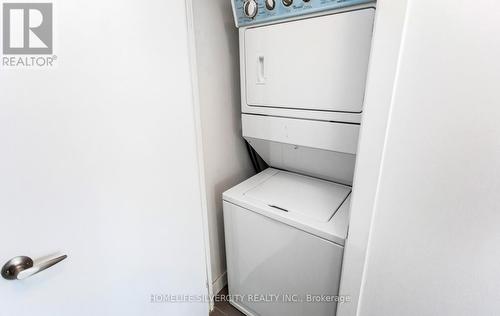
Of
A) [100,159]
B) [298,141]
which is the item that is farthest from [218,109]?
[100,159]

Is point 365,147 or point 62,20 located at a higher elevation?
point 62,20

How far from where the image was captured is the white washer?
128 cm

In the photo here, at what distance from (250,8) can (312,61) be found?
1.52 ft

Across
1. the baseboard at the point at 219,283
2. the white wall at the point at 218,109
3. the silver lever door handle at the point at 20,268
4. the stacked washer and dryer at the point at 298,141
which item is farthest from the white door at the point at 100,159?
the baseboard at the point at 219,283

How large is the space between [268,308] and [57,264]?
1.27 meters

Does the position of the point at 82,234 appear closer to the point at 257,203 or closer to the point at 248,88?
the point at 257,203

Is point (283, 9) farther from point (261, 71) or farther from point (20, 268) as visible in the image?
point (20, 268)

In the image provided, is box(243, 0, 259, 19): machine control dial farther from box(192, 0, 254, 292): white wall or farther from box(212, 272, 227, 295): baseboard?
box(212, 272, 227, 295): baseboard

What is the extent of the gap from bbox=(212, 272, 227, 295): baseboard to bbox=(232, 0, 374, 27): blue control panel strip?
1.85 m

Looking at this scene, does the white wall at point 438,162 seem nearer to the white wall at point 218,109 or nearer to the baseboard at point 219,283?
the white wall at point 218,109

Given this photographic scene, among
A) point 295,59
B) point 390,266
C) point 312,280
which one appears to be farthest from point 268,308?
point 295,59

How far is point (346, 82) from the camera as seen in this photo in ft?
3.92

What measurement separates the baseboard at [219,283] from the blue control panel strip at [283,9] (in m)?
1.85

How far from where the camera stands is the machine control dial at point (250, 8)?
4.41ft
